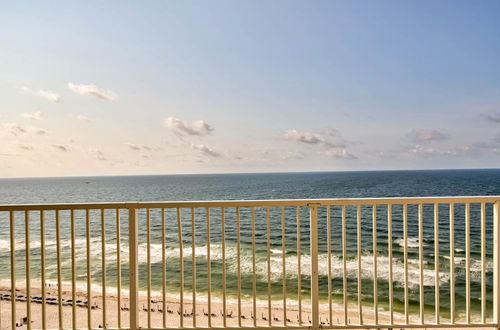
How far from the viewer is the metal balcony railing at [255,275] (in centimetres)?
195

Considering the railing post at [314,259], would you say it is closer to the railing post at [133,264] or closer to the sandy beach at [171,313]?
the sandy beach at [171,313]

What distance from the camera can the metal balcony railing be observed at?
195 centimetres

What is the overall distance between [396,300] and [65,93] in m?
48.5

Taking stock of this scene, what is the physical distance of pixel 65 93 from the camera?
44.7m

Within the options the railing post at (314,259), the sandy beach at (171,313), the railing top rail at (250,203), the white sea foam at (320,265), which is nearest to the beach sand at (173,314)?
the sandy beach at (171,313)

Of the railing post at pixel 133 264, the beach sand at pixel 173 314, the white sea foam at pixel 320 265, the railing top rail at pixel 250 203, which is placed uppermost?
the railing top rail at pixel 250 203

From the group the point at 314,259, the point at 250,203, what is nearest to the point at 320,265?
the point at 314,259

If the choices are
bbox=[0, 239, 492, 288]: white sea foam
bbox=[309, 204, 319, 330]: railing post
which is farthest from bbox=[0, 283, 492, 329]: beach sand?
bbox=[0, 239, 492, 288]: white sea foam

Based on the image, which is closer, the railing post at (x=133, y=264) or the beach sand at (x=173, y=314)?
the railing post at (x=133, y=264)

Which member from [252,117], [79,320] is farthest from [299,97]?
[79,320]

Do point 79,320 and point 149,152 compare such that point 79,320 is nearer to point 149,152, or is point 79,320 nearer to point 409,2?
point 409,2

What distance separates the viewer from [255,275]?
1.96 meters

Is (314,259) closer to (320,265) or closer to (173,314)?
(173,314)

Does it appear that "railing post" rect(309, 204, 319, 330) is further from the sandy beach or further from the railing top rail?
the sandy beach
